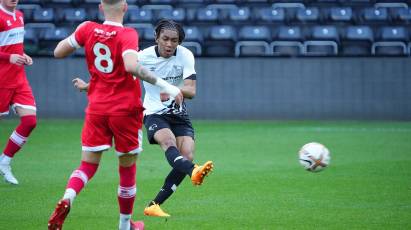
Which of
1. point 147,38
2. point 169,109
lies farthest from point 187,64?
point 147,38

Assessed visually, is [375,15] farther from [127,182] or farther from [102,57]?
[102,57]

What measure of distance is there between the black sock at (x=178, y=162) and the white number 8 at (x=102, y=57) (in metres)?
1.40

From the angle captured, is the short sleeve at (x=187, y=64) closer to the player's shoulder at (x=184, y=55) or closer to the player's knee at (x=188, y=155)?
the player's shoulder at (x=184, y=55)

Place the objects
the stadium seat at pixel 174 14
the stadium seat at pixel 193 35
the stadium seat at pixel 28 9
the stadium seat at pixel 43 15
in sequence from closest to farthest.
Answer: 1. the stadium seat at pixel 193 35
2. the stadium seat at pixel 174 14
3. the stadium seat at pixel 43 15
4. the stadium seat at pixel 28 9

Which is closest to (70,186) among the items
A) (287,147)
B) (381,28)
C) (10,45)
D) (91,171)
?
(91,171)

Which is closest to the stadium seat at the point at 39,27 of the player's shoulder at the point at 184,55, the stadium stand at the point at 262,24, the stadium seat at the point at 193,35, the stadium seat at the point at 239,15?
the stadium stand at the point at 262,24

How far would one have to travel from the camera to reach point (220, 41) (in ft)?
77.9

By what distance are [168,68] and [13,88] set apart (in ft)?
11.8

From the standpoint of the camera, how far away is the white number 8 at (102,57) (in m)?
7.49

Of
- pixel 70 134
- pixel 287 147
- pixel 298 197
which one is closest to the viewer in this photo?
pixel 298 197

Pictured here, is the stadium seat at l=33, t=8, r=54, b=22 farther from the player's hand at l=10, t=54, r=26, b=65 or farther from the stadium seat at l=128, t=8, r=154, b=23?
the player's hand at l=10, t=54, r=26, b=65

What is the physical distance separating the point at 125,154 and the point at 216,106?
50.2 ft

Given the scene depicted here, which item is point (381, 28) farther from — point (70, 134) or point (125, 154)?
point (125, 154)

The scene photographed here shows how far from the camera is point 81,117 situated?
75.7 ft
